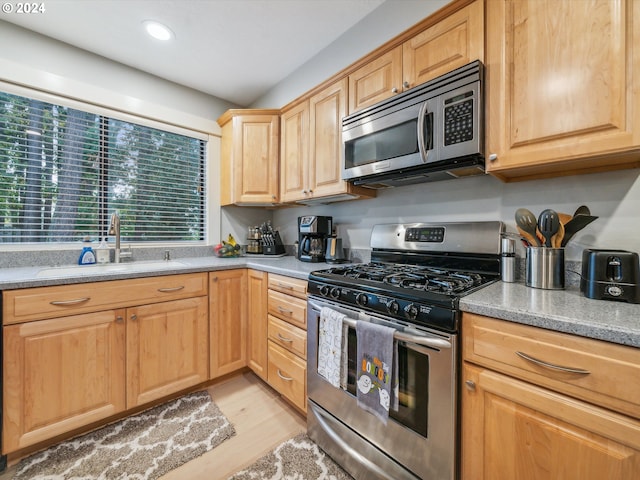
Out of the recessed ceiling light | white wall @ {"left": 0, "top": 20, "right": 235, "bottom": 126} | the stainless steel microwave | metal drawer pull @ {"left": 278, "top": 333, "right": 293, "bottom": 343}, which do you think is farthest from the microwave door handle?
white wall @ {"left": 0, "top": 20, "right": 235, "bottom": 126}

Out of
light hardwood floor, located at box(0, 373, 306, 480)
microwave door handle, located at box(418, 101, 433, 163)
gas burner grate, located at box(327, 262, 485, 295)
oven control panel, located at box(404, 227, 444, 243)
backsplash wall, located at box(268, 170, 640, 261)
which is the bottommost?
light hardwood floor, located at box(0, 373, 306, 480)

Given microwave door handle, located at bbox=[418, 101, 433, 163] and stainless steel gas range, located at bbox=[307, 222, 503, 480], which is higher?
microwave door handle, located at bbox=[418, 101, 433, 163]

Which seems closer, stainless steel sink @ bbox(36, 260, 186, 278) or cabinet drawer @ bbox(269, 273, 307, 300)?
cabinet drawer @ bbox(269, 273, 307, 300)

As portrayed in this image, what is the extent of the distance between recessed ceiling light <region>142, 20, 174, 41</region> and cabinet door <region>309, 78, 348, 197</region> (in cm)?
109

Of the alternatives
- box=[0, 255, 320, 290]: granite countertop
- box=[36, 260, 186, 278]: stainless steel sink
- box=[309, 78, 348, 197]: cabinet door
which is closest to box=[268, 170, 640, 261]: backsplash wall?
box=[309, 78, 348, 197]: cabinet door

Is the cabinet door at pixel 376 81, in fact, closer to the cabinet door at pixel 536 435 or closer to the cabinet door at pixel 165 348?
the cabinet door at pixel 536 435

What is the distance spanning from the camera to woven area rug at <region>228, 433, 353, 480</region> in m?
1.31

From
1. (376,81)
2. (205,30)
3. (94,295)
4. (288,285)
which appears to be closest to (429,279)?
(288,285)

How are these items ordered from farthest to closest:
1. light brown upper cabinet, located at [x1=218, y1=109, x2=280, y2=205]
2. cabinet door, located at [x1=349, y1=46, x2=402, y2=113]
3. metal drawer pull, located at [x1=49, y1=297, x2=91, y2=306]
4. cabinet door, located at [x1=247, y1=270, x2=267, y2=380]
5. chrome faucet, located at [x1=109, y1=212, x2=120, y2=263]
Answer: light brown upper cabinet, located at [x1=218, y1=109, x2=280, y2=205] → chrome faucet, located at [x1=109, y1=212, x2=120, y2=263] → cabinet door, located at [x1=247, y1=270, x2=267, y2=380] → cabinet door, located at [x1=349, y1=46, x2=402, y2=113] → metal drawer pull, located at [x1=49, y1=297, x2=91, y2=306]

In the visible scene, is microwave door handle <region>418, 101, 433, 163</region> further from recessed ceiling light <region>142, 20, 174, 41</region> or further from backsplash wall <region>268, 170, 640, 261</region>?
recessed ceiling light <region>142, 20, 174, 41</region>

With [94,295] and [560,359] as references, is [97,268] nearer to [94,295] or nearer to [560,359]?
[94,295]

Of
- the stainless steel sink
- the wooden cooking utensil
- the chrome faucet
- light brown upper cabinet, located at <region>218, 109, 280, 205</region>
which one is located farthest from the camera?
light brown upper cabinet, located at <region>218, 109, 280, 205</region>

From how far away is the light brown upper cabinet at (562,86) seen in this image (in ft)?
2.98

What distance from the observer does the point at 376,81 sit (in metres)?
1.64
